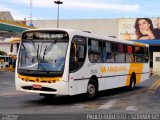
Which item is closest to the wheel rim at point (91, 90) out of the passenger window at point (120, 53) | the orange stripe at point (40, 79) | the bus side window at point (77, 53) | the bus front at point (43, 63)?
the bus side window at point (77, 53)

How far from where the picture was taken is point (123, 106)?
1416 centimetres

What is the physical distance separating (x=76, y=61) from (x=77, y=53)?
32cm

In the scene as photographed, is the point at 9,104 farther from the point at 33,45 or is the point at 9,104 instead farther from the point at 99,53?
the point at 99,53

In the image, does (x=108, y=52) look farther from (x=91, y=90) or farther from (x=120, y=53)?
(x=91, y=90)

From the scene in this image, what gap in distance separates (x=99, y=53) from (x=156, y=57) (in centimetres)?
2684

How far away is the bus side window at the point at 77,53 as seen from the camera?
1459 centimetres

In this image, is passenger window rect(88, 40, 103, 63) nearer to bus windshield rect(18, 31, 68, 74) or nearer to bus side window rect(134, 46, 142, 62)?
bus windshield rect(18, 31, 68, 74)

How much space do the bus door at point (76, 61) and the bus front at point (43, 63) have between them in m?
0.31

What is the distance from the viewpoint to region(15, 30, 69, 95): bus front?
1416 cm

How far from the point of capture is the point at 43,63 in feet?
47.6

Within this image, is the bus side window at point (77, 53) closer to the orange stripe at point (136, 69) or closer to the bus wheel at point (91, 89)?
the bus wheel at point (91, 89)

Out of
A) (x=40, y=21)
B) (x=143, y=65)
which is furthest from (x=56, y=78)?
(x=40, y=21)

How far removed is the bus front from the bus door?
1.02 feet

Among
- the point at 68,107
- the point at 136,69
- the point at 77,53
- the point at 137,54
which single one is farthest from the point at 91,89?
the point at 137,54
